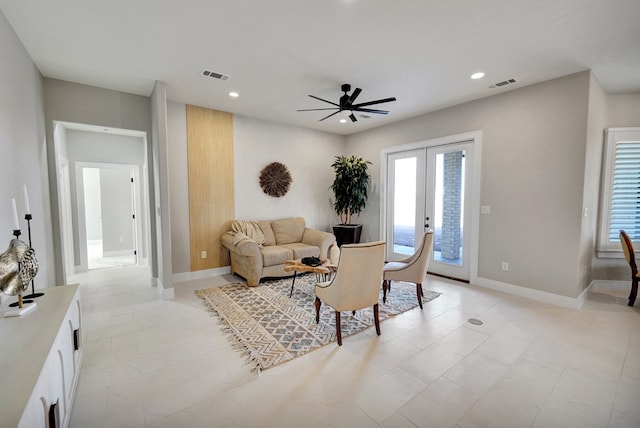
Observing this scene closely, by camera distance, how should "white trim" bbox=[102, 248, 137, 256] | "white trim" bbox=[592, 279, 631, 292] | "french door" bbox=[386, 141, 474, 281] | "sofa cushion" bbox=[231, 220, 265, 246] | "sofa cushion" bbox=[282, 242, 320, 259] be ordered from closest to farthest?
"white trim" bbox=[592, 279, 631, 292]
"french door" bbox=[386, 141, 474, 281]
"sofa cushion" bbox=[282, 242, 320, 259]
"sofa cushion" bbox=[231, 220, 265, 246]
"white trim" bbox=[102, 248, 137, 256]

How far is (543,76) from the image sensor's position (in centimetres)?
337

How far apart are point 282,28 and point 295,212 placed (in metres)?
3.76

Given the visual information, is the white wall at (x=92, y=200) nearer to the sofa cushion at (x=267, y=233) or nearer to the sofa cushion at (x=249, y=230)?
the sofa cushion at (x=249, y=230)

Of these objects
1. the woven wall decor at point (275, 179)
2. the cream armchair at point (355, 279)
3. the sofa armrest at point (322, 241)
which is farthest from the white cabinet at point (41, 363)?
the woven wall decor at point (275, 179)

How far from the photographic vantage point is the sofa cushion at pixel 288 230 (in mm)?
5184

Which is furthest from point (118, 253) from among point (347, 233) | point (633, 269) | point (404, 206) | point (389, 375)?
point (633, 269)

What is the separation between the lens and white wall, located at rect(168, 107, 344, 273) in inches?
171

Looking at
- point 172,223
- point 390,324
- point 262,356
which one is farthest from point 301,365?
point 172,223

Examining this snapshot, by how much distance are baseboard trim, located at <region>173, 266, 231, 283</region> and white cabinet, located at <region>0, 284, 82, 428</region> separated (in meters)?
2.43

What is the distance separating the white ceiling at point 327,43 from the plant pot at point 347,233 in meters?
2.80

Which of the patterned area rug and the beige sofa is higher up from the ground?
the beige sofa

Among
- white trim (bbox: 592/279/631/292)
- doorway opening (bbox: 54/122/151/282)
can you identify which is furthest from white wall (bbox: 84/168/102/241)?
white trim (bbox: 592/279/631/292)

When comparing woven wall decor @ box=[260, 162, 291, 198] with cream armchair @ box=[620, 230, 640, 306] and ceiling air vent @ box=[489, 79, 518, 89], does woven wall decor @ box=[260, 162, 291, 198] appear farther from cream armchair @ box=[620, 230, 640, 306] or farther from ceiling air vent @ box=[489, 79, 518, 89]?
cream armchair @ box=[620, 230, 640, 306]

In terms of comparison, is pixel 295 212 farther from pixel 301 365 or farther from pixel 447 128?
pixel 301 365
